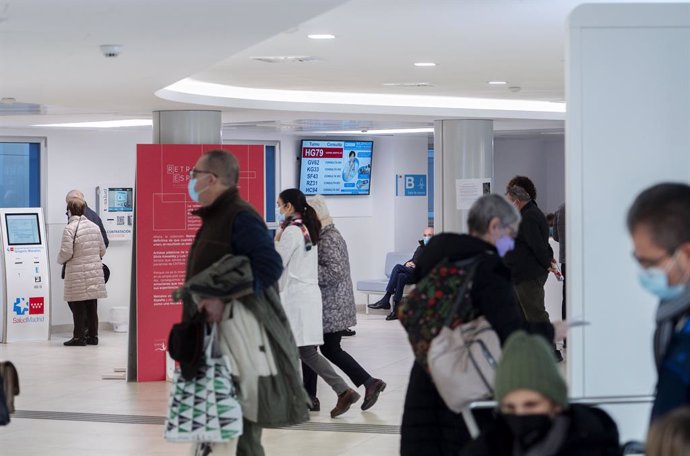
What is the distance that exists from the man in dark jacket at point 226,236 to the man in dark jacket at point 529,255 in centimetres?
420

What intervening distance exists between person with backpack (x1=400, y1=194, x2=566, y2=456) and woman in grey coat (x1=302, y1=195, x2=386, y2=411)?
13.0 feet

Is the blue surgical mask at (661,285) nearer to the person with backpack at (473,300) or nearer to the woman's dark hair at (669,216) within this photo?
the woman's dark hair at (669,216)

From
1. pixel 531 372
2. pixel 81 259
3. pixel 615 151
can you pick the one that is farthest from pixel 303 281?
pixel 81 259

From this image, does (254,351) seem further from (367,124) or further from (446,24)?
(367,124)

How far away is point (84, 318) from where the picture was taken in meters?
13.0

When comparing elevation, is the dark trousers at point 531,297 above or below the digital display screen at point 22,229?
below

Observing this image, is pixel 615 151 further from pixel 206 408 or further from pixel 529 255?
pixel 529 255

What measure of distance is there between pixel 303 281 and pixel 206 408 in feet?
11.3

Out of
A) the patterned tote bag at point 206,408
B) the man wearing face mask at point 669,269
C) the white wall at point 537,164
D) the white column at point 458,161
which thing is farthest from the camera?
the white wall at point 537,164

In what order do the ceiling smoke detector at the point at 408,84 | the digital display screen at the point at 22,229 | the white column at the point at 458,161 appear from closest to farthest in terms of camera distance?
the ceiling smoke detector at the point at 408,84, the white column at the point at 458,161, the digital display screen at the point at 22,229

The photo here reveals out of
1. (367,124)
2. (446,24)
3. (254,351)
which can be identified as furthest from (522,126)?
(254,351)

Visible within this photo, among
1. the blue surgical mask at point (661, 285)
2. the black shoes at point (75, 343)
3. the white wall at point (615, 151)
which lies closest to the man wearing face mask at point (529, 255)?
the white wall at point (615, 151)

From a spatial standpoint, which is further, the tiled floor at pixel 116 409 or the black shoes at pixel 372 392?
the black shoes at pixel 372 392

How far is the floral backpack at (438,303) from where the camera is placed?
12.5ft
